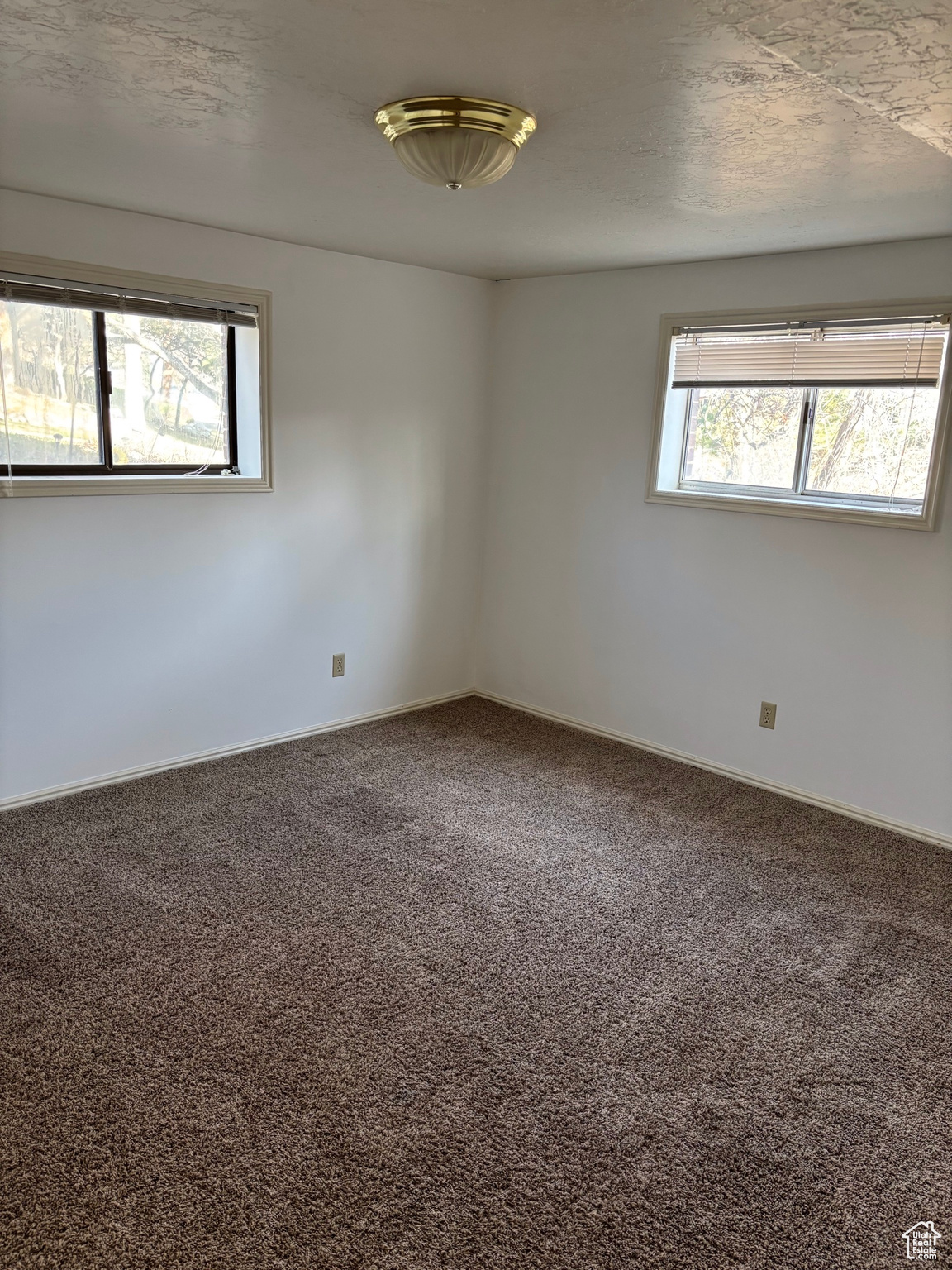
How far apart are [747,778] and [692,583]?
940 millimetres

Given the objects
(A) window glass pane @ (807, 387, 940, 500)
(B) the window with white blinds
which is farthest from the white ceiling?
(A) window glass pane @ (807, 387, 940, 500)

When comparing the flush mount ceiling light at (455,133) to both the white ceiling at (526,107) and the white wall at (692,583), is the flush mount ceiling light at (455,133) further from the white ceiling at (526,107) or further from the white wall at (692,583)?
the white wall at (692,583)

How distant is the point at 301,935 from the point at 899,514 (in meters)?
2.71

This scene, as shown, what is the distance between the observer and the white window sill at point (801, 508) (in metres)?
3.41

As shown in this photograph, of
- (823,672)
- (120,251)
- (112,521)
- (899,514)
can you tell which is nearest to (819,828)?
(823,672)

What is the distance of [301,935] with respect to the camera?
8.88 ft

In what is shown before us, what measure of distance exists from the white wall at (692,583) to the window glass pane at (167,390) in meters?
1.61

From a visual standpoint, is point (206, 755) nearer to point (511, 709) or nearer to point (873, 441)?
point (511, 709)

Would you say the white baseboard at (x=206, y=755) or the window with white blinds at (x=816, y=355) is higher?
the window with white blinds at (x=816, y=355)

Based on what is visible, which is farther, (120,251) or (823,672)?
(823,672)

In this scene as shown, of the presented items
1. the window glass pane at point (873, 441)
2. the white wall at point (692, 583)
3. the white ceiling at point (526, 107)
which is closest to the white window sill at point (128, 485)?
the white ceiling at point (526, 107)

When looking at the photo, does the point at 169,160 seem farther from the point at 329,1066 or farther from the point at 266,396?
the point at 329,1066

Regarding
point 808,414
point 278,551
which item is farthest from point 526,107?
point 278,551

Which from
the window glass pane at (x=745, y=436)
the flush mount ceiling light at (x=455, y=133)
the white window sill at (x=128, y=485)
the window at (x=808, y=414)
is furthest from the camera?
the window glass pane at (x=745, y=436)
